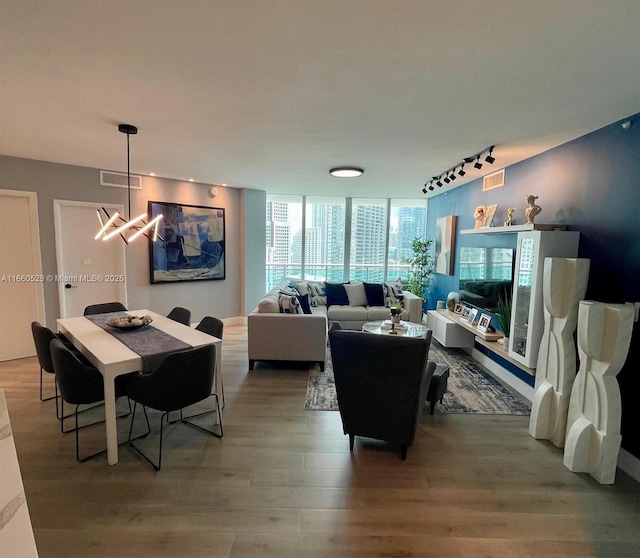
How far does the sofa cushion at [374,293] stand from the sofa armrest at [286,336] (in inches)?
84.1

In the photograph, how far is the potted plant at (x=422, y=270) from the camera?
21.0 feet

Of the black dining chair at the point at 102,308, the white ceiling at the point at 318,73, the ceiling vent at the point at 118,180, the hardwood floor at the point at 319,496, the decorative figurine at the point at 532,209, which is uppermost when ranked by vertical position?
the white ceiling at the point at 318,73

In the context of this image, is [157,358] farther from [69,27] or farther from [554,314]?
[554,314]

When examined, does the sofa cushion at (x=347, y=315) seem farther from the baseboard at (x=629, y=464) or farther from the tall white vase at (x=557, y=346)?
the baseboard at (x=629, y=464)

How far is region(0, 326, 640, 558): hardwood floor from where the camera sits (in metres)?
1.80

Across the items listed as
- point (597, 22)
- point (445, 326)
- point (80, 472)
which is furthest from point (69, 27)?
point (445, 326)

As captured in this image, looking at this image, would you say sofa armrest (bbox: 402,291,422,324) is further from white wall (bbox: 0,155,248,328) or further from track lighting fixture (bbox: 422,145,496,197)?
white wall (bbox: 0,155,248,328)

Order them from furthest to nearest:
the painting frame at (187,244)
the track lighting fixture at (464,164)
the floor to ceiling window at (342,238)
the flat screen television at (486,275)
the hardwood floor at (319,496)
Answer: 1. the floor to ceiling window at (342,238)
2. the painting frame at (187,244)
3. the flat screen television at (486,275)
4. the track lighting fixture at (464,164)
5. the hardwood floor at (319,496)

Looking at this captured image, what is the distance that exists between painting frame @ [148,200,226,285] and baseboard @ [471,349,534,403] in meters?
4.30

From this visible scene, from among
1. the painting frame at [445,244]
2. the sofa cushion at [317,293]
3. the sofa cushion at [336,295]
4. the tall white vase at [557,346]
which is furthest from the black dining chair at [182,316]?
the painting frame at [445,244]

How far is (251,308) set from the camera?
6461mm

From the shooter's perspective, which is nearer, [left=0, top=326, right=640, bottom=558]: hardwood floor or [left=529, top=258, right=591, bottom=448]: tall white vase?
[left=0, top=326, right=640, bottom=558]: hardwood floor

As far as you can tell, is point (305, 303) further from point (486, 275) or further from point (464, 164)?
point (464, 164)

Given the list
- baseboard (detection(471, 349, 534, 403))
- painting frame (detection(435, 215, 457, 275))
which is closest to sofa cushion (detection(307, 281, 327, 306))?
painting frame (detection(435, 215, 457, 275))
